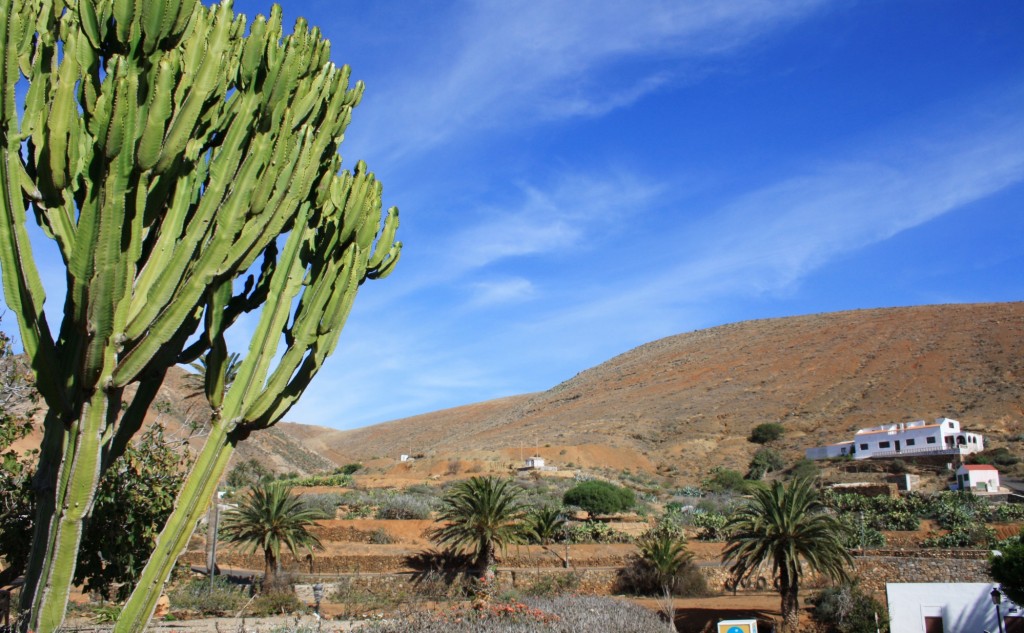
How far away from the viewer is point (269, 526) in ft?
64.3

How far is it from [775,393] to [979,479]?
26035 millimetres

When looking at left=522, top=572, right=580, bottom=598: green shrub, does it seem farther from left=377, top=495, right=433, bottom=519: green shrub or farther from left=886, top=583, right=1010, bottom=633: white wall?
left=377, top=495, right=433, bottom=519: green shrub

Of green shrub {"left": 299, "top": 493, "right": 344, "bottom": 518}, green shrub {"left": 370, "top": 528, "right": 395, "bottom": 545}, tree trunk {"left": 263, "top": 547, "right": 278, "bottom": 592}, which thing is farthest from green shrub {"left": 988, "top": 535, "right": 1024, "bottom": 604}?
green shrub {"left": 299, "top": 493, "right": 344, "bottom": 518}

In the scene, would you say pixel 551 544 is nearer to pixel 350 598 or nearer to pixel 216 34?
pixel 350 598

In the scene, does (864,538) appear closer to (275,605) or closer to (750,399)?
(275,605)

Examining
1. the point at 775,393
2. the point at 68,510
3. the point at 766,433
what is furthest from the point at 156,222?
the point at 775,393

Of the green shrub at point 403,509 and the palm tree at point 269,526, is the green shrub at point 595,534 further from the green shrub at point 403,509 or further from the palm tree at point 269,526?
the palm tree at point 269,526

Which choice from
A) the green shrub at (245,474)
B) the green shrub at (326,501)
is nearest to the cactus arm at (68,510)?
the green shrub at (326,501)

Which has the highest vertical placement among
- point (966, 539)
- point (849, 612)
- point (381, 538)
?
point (966, 539)

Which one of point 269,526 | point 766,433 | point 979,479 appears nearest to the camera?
point 269,526

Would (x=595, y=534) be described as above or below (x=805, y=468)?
below

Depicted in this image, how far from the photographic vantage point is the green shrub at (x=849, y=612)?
53.6 ft

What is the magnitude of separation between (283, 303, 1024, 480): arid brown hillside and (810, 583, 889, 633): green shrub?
3017 cm

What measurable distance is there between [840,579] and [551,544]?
1048cm
